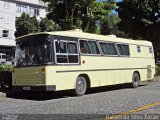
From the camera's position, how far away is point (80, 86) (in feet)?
57.1

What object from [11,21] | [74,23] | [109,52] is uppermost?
[11,21]

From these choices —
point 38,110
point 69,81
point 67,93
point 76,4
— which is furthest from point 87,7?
point 38,110

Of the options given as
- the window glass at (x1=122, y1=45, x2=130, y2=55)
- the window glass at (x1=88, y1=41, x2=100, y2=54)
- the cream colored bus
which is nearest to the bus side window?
the window glass at (x1=122, y1=45, x2=130, y2=55)

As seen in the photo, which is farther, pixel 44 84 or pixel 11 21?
pixel 11 21

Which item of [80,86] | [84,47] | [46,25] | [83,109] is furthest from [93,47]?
[46,25]

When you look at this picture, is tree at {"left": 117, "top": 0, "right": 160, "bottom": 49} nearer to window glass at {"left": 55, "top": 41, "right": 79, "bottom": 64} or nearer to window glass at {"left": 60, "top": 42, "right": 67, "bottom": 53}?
window glass at {"left": 55, "top": 41, "right": 79, "bottom": 64}

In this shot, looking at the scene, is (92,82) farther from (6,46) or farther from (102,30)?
(102,30)

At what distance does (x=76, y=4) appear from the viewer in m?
23.8

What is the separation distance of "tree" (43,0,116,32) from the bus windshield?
7.33 meters

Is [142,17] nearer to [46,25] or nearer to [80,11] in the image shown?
[80,11]

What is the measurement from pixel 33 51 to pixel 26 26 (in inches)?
1349

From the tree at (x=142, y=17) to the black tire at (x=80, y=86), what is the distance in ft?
60.4

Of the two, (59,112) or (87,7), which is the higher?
(87,7)

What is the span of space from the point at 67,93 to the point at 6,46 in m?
44.2
